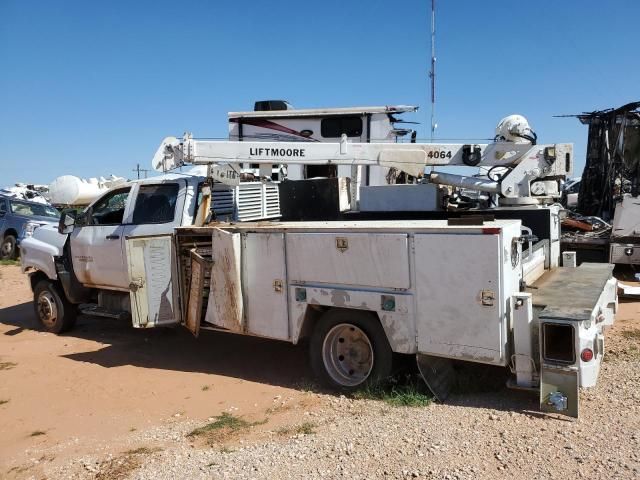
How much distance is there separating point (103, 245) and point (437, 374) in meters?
4.51

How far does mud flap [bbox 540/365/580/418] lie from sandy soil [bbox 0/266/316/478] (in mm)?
2003

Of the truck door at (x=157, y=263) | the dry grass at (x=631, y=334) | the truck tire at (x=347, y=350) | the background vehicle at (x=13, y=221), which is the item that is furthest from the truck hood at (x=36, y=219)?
the dry grass at (x=631, y=334)

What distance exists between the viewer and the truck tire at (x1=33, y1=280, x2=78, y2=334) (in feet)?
25.9

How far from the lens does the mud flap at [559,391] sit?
13.1 feet

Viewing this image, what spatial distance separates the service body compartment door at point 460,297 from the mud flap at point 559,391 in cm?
33

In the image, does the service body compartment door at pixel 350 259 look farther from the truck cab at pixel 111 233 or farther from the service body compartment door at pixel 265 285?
the truck cab at pixel 111 233

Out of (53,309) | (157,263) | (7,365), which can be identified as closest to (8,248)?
(53,309)

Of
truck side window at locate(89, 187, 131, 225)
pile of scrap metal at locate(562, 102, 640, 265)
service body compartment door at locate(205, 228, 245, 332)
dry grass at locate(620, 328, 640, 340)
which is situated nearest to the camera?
service body compartment door at locate(205, 228, 245, 332)

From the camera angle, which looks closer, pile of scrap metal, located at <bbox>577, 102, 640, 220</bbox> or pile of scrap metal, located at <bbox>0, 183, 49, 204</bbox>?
pile of scrap metal, located at <bbox>577, 102, 640, 220</bbox>

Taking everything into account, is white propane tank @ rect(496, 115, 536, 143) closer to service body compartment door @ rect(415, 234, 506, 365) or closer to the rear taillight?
service body compartment door @ rect(415, 234, 506, 365)

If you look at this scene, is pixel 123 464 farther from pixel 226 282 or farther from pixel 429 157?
pixel 429 157

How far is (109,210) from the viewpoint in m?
7.42

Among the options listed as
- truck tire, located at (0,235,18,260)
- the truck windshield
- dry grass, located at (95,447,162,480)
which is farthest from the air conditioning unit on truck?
the truck windshield

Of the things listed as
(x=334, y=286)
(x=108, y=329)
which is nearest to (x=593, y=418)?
(x=334, y=286)
